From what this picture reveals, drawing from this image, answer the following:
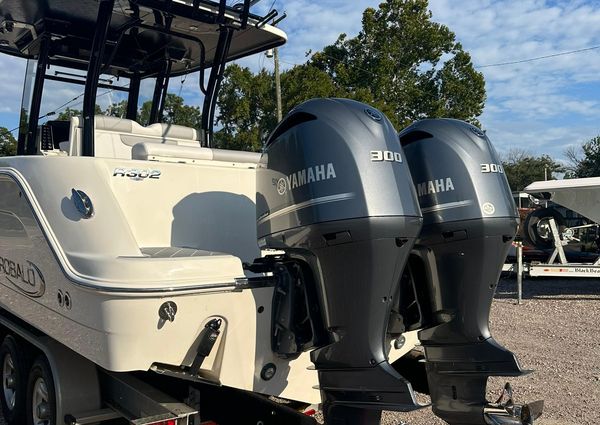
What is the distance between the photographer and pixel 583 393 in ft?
16.6

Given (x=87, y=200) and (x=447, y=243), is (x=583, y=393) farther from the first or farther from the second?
(x=87, y=200)

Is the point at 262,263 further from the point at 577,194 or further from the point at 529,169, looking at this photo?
the point at 529,169

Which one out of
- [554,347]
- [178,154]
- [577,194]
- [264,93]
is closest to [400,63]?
[264,93]

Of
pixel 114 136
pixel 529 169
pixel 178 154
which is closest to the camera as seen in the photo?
pixel 178 154

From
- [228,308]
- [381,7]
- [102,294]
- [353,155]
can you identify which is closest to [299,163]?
[353,155]

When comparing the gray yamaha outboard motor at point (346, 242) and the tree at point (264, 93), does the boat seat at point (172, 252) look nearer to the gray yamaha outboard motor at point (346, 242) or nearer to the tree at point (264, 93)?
the gray yamaha outboard motor at point (346, 242)

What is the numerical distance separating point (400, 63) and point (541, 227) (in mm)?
15277

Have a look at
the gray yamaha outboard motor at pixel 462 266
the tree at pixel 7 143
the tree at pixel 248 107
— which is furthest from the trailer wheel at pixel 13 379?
the tree at pixel 248 107

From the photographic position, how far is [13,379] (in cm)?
399

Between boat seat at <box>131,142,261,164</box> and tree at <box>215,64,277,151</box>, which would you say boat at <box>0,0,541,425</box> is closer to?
boat seat at <box>131,142,261,164</box>

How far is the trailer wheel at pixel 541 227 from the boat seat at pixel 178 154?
8774 mm

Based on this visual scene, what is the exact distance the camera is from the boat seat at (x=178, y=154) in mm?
3381

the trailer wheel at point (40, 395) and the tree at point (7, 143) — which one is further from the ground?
the tree at point (7, 143)

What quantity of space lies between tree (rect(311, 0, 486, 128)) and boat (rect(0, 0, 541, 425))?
20818 mm
